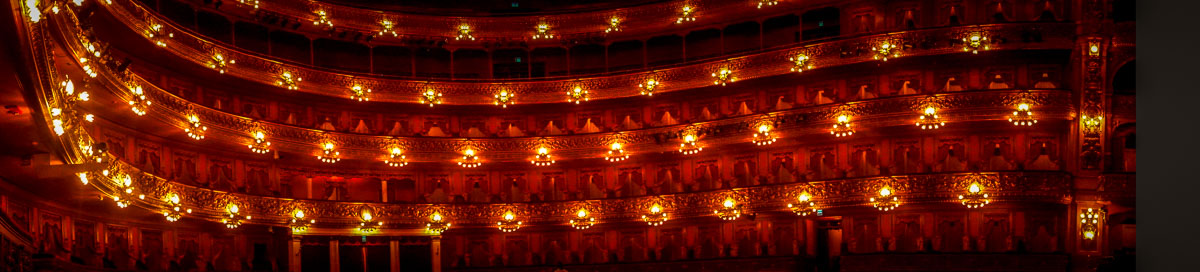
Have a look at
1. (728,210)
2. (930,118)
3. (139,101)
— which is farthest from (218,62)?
(930,118)

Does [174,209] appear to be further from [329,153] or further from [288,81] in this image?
[288,81]

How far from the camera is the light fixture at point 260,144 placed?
44281mm

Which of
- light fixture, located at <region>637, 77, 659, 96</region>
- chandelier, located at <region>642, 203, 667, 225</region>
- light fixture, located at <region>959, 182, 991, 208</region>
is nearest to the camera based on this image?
light fixture, located at <region>959, 182, 991, 208</region>

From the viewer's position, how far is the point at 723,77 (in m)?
47.9

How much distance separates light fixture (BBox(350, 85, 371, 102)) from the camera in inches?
1922

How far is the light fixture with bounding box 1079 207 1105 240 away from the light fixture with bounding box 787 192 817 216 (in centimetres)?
796

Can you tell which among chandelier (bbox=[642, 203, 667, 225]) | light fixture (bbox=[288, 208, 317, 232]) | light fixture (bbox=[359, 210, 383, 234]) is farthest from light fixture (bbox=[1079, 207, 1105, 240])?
light fixture (bbox=[288, 208, 317, 232])

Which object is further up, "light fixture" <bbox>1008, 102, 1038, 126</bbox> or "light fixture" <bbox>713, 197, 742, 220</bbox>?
"light fixture" <bbox>1008, 102, 1038, 126</bbox>

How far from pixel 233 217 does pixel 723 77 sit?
16960 mm

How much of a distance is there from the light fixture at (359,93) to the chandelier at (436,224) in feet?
16.2

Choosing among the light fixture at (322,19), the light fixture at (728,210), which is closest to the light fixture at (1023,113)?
the light fixture at (728,210)

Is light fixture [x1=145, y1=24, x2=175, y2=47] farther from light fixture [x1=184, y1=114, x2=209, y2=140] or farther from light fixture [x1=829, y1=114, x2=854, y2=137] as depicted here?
light fixture [x1=829, y1=114, x2=854, y2=137]

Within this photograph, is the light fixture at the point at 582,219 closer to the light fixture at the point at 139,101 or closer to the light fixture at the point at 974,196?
the light fixture at the point at 974,196

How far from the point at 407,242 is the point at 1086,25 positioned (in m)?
23.2
